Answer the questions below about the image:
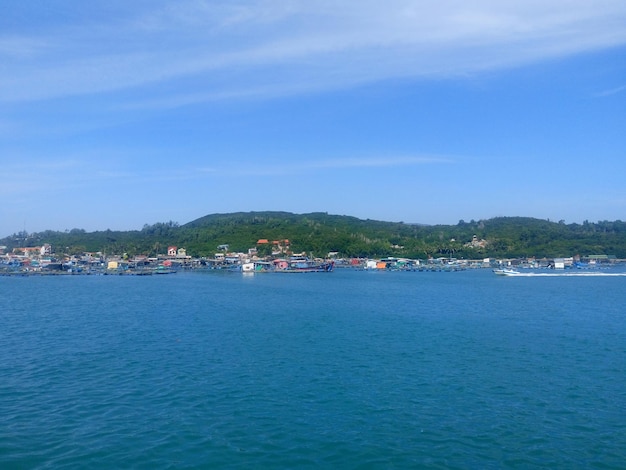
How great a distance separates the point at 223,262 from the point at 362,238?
1060 inches

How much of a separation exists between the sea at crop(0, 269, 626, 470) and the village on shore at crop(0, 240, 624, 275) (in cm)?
4133

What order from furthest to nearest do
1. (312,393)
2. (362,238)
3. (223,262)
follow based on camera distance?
(362,238) → (223,262) → (312,393)

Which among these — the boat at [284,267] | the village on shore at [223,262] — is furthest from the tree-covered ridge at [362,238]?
the boat at [284,267]

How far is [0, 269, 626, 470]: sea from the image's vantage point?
22.9ft

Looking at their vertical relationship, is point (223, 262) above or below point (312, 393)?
above

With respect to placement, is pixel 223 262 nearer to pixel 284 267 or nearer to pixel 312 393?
pixel 284 267

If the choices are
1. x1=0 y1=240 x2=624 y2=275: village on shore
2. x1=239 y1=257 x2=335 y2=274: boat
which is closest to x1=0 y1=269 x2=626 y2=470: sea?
x1=239 y1=257 x2=335 y2=274: boat

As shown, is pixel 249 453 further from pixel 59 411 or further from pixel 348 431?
pixel 59 411

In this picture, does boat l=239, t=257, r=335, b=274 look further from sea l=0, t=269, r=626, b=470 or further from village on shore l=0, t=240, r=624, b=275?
sea l=0, t=269, r=626, b=470

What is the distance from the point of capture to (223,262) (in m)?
68.6

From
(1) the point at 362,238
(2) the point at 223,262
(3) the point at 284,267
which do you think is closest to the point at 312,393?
(3) the point at 284,267

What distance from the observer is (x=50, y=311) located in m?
21.3

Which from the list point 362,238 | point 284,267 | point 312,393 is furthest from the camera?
point 362,238

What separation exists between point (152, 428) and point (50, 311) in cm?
1585
